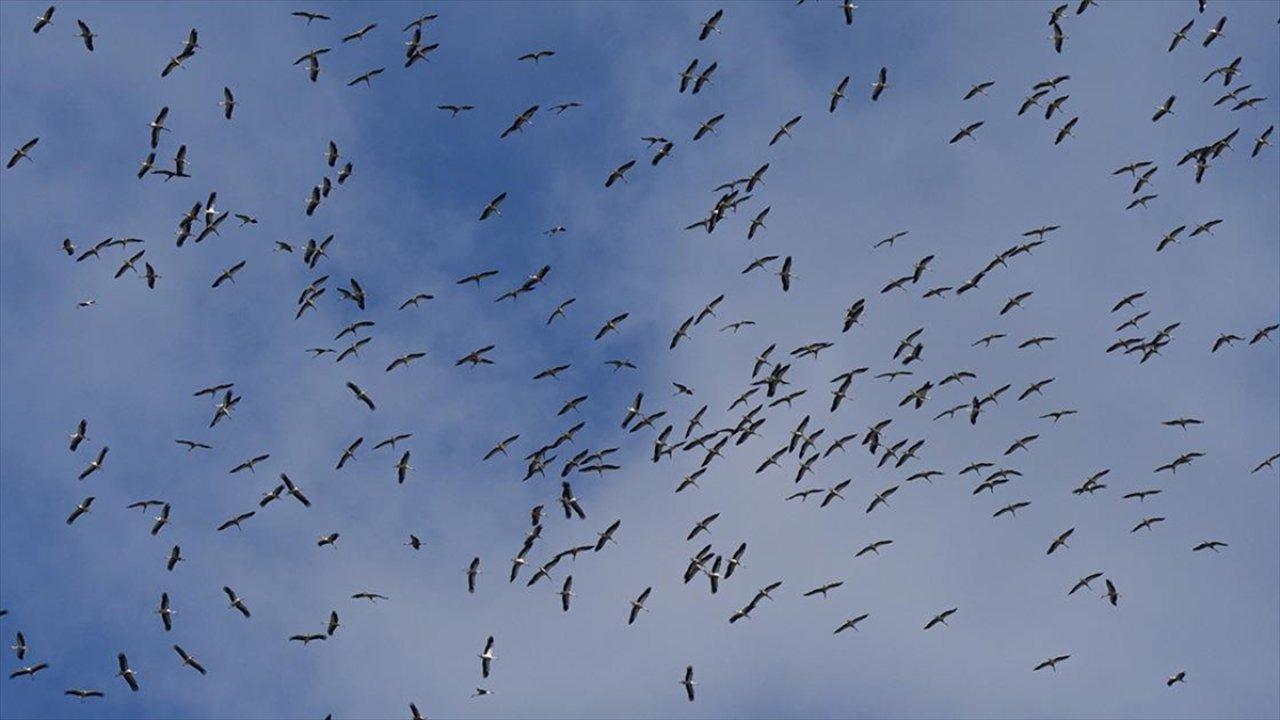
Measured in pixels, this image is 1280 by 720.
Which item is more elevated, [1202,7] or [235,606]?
[1202,7]

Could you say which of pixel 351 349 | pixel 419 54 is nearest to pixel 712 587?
pixel 351 349

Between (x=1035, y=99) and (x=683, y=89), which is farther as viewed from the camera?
(x=1035, y=99)

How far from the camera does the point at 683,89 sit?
12288cm

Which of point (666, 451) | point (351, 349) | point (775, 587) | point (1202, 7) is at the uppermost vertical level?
point (1202, 7)

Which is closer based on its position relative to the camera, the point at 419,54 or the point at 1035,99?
the point at 419,54

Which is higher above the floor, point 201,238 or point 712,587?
point 201,238

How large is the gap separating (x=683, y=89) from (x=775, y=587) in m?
28.0

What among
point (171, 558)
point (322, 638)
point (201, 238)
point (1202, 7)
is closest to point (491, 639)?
Result: point (322, 638)

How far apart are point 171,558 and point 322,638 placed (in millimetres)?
9405

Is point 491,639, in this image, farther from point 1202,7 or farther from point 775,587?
point 1202,7

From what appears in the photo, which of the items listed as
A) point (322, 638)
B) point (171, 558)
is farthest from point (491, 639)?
point (171, 558)

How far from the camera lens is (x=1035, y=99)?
132 m

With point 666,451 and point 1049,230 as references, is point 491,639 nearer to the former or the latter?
point 666,451

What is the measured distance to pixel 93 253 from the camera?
129 meters
